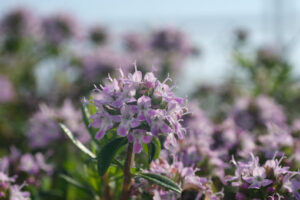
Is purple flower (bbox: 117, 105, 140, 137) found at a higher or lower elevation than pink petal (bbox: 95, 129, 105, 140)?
higher

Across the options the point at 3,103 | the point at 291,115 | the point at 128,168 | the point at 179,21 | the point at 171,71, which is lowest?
the point at 128,168

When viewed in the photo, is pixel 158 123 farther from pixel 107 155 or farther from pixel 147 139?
pixel 107 155

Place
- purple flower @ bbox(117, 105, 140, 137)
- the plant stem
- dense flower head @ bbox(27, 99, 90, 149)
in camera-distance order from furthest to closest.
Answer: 1. dense flower head @ bbox(27, 99, 90, 149)
2. the plant stem
3. purple flower @ bbox(117, 105, 140, 137)

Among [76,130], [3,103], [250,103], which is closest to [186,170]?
[76,130]

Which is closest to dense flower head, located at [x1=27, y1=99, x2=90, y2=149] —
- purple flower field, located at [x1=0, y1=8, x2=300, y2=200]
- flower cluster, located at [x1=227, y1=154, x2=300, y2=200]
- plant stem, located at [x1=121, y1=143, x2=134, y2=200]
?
purple flower field, located at [x1=0, y1=8, x2=300, y2=200]

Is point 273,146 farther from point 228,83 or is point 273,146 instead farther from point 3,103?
point 3,103

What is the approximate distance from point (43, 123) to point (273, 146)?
1.15m

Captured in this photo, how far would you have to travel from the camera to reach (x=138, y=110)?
113 cm

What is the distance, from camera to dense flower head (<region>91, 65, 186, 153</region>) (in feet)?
3.70

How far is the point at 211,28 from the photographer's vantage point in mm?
5605

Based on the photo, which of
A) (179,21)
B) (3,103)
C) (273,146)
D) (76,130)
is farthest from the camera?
(179,21)

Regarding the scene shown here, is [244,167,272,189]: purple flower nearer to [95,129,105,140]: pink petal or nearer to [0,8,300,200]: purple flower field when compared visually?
[0,8,300,200]: purple flower field

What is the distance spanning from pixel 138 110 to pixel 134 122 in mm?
38

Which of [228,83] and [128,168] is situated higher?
[228,83]
